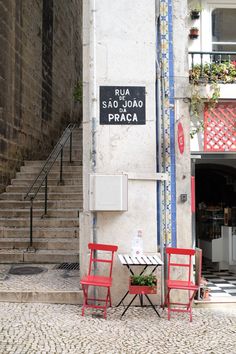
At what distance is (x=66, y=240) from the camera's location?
8.79 meters

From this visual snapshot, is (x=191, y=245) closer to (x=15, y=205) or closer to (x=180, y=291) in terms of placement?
(x=180, y=291)

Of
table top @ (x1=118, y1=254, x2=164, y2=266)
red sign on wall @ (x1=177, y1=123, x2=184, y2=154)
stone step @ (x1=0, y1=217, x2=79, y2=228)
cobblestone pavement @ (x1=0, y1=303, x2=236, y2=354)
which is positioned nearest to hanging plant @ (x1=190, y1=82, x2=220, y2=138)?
red sign on wall @ (x1=177, y1=123, x2=184, y2=154)

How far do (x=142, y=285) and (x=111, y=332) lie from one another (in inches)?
33.6

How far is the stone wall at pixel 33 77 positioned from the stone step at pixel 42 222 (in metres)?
1.34

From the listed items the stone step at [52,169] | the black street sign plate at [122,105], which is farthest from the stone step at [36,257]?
the stone step at [52,169]

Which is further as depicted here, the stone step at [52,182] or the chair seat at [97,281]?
the stone step at [52,182]

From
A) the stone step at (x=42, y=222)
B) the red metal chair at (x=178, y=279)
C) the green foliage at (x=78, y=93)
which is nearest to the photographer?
the red metal chair at (x=178, y=279)

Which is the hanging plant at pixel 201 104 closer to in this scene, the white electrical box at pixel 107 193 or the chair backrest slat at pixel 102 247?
the white electrical box at pixel 107 193

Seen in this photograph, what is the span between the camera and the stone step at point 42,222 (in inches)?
366

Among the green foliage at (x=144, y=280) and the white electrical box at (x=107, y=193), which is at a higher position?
the white electrical box at (x=107, y=193)

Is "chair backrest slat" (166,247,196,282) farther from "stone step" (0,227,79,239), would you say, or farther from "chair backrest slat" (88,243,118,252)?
"stone step" (0,227,79,239)

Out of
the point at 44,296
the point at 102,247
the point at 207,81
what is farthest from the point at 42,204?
the point at 207,81

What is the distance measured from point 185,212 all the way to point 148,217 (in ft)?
1.76

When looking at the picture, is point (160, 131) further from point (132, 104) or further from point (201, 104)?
point (201, 104)
